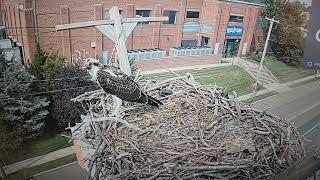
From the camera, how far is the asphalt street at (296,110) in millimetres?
12711

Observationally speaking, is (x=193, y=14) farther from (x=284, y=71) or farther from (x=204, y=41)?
(x=284, y=71)

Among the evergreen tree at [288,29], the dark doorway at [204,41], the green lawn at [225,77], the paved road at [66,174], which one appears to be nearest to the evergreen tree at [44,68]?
the paved road at [66,174]

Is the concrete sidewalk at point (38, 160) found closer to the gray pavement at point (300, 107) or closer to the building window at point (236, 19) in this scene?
the gray pavement at point (300, 107)

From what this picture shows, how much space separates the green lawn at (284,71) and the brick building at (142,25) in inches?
126

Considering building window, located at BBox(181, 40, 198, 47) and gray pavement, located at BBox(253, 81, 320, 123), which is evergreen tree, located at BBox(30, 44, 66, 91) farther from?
building window, located at BBox(181, 40, 198, 47)

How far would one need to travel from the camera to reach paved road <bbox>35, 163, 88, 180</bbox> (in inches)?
488

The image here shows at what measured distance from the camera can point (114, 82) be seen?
789 centimetres

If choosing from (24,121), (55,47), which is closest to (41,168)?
(24,121)

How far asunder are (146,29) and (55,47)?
22.5ft

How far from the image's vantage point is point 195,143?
7766 mm

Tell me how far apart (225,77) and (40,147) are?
13.5 m

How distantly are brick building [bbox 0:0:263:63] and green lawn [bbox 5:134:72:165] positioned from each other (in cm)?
610

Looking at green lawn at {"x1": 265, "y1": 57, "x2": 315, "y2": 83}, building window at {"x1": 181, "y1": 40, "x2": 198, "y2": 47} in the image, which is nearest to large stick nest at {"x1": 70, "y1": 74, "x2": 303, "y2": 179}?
green lawn at {"x1": 265, "y1": 57, "x2": 315, "y2": 83}

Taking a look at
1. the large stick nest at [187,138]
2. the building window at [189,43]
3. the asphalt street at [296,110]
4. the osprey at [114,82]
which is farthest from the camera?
the building window at [189,43]
